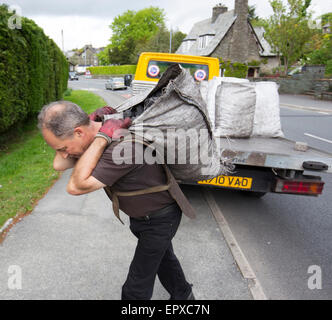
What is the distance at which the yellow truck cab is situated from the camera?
20.1ft

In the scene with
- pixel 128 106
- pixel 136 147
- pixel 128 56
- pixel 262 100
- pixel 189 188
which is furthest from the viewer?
pixel 128 56

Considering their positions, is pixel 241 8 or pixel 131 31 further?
pixel 131 31

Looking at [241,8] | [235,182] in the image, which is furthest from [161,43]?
[235,182]

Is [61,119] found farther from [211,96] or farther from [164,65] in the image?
[164,65]

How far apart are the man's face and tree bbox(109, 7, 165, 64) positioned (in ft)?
221

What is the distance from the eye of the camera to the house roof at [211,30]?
120 ft

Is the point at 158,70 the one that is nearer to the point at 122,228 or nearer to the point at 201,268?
the point at 122,228

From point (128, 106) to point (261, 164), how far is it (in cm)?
169

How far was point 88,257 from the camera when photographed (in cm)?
289

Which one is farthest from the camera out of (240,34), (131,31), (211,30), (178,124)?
(131,31)

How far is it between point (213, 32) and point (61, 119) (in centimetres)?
4241

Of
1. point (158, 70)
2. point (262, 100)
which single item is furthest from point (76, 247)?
point (158, 70)

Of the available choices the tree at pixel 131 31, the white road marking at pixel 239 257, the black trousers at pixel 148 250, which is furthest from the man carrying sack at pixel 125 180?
the tree at pixel 131 31

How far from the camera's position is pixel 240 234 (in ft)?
11.7
